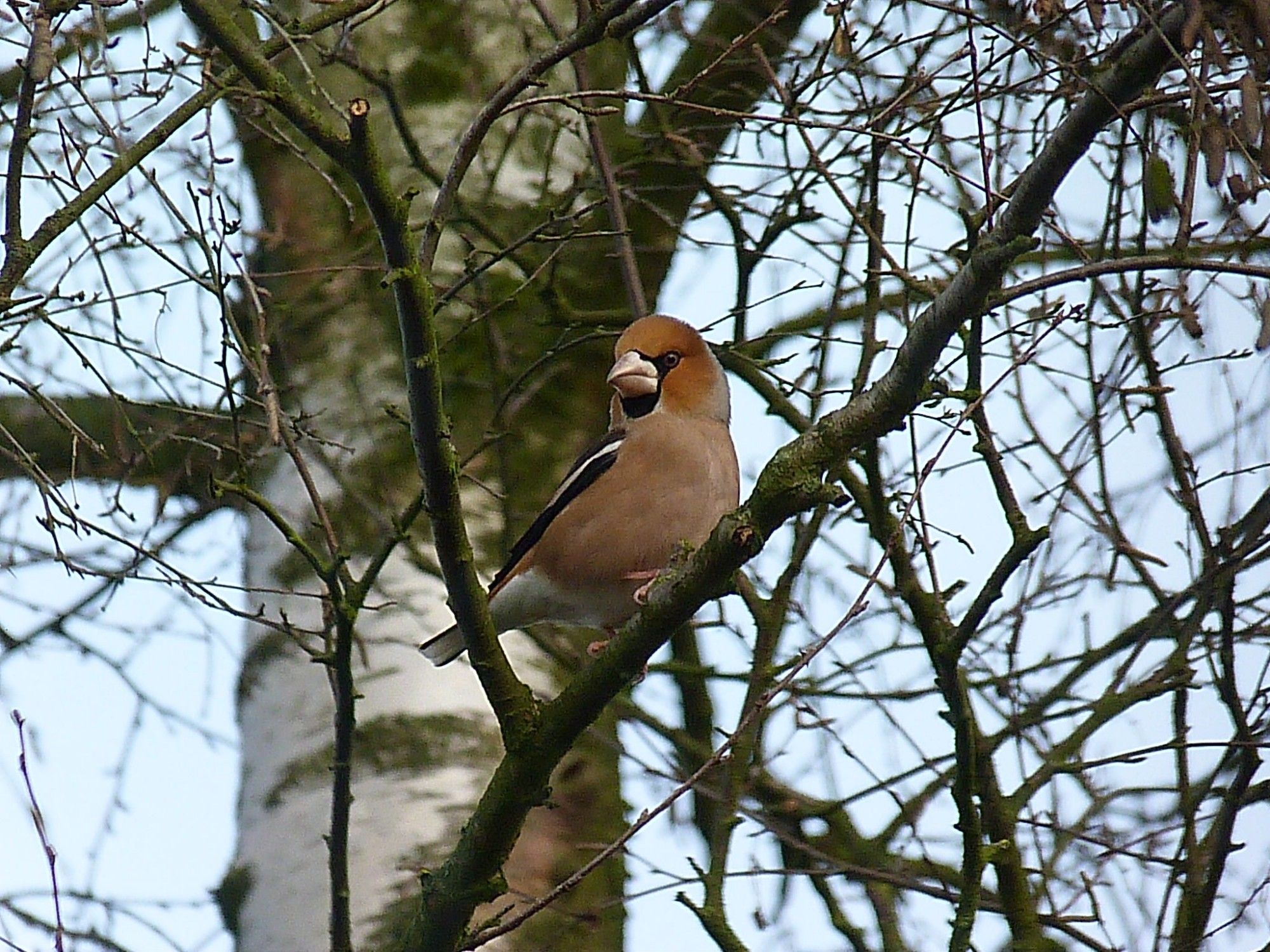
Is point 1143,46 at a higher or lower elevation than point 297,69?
lower

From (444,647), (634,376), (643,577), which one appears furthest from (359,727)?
(634,376)

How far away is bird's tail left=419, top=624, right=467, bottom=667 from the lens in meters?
Result: 5.03

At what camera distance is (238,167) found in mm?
6340

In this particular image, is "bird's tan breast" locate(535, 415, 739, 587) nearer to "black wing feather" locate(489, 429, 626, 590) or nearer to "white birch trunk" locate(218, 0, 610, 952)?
"black wing feather" locate(489, 429, 626, 590)

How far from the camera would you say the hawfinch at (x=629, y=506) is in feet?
16.4

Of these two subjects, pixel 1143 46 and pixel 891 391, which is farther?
pixel 891 391

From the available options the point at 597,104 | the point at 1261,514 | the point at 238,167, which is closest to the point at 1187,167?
the point at 1261,514

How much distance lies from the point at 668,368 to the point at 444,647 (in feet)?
3.82

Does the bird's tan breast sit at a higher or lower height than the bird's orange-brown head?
lower

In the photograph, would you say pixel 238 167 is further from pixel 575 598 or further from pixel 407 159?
pixel 575 598

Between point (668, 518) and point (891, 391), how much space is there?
6.26 ft

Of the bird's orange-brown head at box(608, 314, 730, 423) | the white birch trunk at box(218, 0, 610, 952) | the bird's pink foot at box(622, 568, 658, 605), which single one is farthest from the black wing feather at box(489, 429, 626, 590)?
the white birch trunk at box(218, 0, 610, 952)

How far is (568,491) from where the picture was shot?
5223 mm

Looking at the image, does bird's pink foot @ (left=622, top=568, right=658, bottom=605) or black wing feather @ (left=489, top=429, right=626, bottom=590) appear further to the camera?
black wing feather @ (left=489, top=429, right=626, bottom=590)
